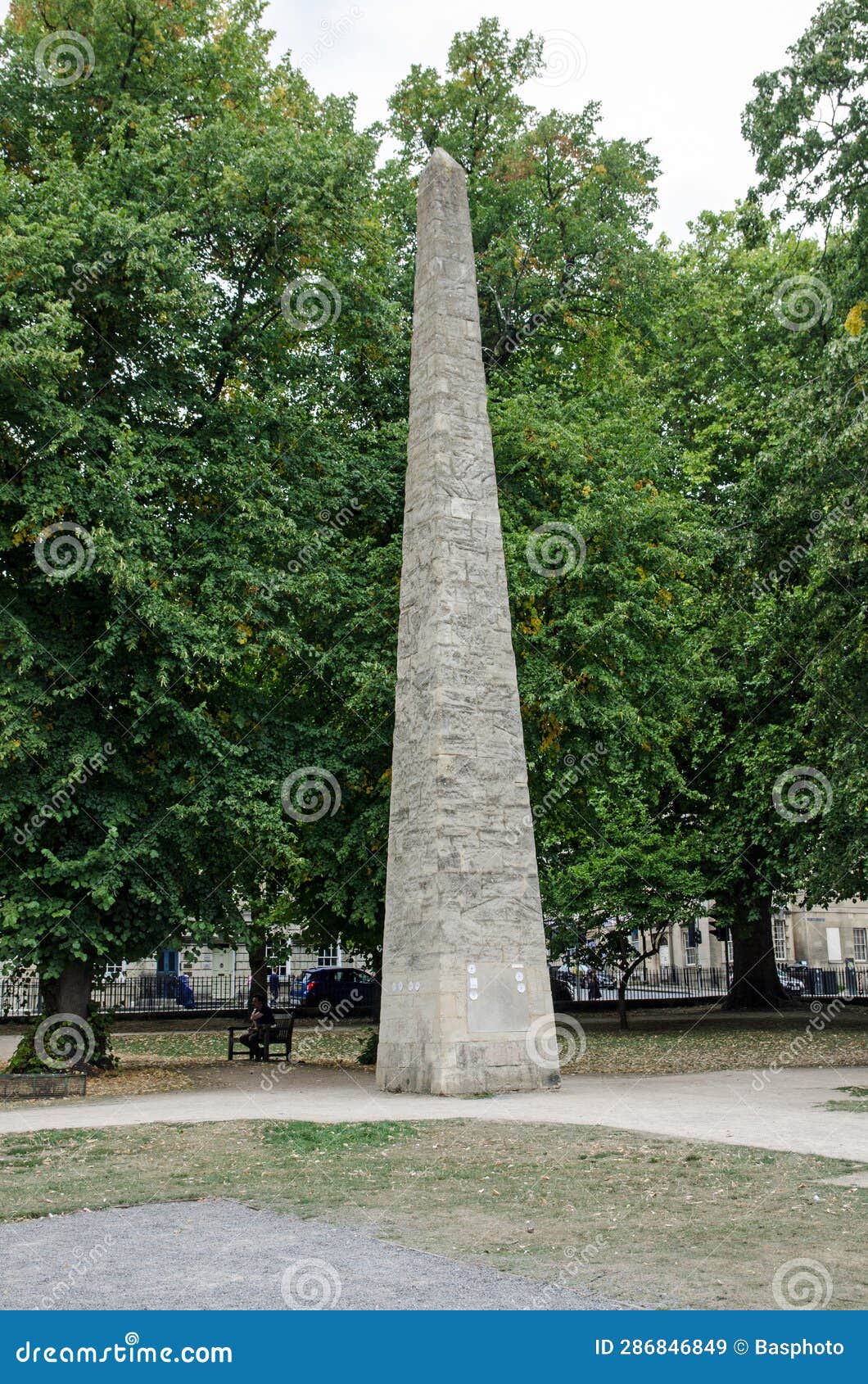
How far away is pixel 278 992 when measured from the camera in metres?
41.1

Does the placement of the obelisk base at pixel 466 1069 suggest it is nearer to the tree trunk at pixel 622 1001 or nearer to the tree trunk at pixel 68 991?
the tree trunk at pixel 68 991

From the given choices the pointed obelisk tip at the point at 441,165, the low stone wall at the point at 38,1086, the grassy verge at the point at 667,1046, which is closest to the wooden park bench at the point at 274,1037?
the grassy verge at the point at 667,1046

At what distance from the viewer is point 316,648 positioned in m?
20.2

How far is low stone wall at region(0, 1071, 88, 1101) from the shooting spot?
54.3 feet

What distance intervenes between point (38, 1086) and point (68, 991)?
2.81 meters

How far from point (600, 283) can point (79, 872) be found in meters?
17.1

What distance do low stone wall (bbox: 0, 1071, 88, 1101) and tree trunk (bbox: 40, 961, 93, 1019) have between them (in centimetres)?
253

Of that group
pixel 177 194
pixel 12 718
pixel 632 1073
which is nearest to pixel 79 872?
pixel 12 718

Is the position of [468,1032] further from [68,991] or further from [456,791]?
[68,991]

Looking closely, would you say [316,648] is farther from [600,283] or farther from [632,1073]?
[600,283]

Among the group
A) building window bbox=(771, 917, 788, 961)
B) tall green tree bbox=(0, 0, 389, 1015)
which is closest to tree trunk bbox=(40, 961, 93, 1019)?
tall green tree bbox=(0, 0, 389, 1015)

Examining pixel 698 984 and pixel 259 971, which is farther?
pixel 698 984

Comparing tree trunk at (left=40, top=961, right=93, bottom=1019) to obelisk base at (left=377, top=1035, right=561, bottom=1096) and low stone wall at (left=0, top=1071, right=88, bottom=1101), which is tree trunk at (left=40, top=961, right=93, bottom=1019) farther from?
obelisk base at (left=377, top=1035, right=561, bottom=1096)

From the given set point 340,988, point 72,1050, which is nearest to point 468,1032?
point 72,1050
